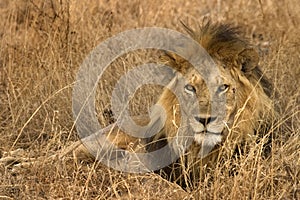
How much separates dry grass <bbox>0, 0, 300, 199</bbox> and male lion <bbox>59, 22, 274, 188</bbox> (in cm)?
15

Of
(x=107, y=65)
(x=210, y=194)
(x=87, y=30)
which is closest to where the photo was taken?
(x=210, y=194)

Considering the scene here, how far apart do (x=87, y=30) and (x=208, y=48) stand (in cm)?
224

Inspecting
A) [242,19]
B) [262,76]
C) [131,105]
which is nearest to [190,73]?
[262,76]

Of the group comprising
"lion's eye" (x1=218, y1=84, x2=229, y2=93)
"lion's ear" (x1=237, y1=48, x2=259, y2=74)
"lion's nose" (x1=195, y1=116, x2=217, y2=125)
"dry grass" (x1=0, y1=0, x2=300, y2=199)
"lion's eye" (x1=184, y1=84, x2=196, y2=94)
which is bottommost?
"dry grass" (x1=0, y1=0, x2=300, y2=199)

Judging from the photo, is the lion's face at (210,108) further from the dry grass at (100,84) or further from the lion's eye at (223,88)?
the dry grass at (100,84)

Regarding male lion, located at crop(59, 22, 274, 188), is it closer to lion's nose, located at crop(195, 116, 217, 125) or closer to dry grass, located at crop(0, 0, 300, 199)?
lion's nose, located at crop(195, 116, 217, 125)

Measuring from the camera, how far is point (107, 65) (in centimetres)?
535

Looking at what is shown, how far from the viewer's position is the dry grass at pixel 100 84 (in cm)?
335

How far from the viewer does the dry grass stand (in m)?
3.35

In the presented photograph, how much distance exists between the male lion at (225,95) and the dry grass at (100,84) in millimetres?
152

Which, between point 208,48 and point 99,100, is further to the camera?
point 99,100

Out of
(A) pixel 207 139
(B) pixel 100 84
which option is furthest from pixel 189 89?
(B) pixel 100 84

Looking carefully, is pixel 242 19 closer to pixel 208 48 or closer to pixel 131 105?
pixel 131 105

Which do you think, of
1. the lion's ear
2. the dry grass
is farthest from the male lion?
the dry grass
